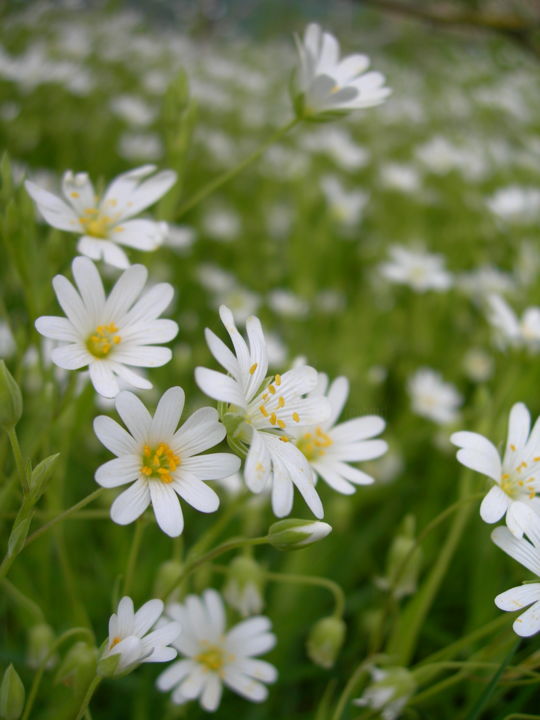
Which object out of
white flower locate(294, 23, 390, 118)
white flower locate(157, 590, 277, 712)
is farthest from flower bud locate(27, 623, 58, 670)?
white flower locate(294, 23, 390, 118)

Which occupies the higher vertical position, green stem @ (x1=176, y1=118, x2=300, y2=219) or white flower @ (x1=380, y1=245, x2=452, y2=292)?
green stem @ (x1=176, y1=118, x2=300, y2=219)

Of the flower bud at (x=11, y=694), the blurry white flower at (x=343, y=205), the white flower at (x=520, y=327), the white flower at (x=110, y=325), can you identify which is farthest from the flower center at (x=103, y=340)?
the blurry white flower at (x=343, y=205)

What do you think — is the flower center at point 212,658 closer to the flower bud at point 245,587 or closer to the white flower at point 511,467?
the flower bud at point 245,587

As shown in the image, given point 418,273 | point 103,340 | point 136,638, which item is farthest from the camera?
point 418,273

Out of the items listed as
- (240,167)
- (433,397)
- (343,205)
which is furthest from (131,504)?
(343,205)

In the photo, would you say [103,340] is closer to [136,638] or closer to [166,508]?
[166,508]

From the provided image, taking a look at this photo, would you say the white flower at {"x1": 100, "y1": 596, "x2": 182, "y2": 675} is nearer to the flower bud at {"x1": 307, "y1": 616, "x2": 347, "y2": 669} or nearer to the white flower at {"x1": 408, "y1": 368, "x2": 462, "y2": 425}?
the flower bud at {"x1": 307, "y1": 616, "x2": 347, "y2": 669}

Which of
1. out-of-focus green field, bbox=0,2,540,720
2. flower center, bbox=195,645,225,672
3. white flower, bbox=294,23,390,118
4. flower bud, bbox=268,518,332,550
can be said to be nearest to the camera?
flower bud, bbox=268,518,332,550
